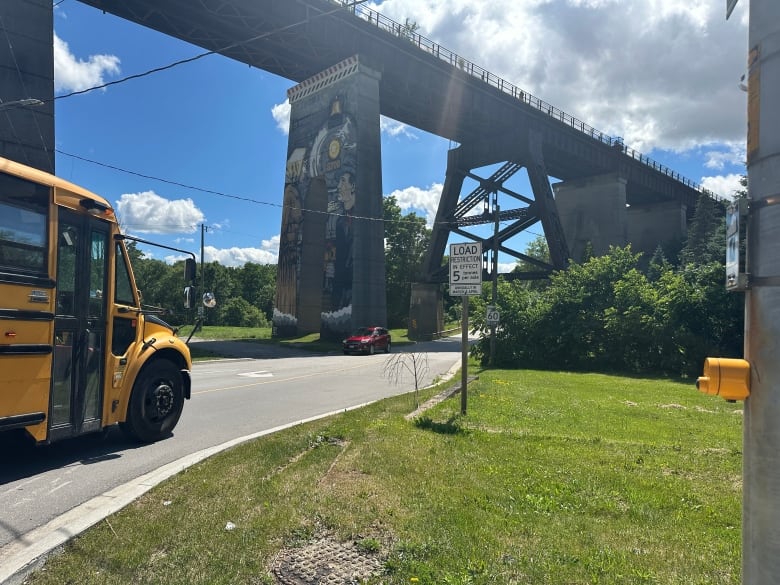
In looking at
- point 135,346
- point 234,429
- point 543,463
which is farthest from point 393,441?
point 135,346

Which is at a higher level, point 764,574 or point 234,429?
point 764,574

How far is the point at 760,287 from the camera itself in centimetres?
196

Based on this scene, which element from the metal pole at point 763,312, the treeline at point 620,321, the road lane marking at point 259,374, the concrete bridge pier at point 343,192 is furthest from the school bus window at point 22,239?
the concrete bridge pier at point 343,192

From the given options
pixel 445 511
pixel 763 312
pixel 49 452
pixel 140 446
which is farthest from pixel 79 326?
pixel 763 312

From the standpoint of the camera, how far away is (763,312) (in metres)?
1.95

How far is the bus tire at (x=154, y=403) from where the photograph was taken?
6.91 metres

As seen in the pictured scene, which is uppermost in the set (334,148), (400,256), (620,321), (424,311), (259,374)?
(334,148)

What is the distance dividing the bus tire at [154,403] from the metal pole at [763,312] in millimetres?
6764

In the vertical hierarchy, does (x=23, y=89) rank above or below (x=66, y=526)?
above

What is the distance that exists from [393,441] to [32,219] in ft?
15.5

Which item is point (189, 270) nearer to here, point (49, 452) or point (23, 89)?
point (49, 452)

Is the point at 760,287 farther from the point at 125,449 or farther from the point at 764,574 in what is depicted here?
the point at 125,449

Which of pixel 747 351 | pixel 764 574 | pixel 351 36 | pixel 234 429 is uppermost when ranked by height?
pixel 351 36

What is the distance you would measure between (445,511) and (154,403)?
4.70 metres
